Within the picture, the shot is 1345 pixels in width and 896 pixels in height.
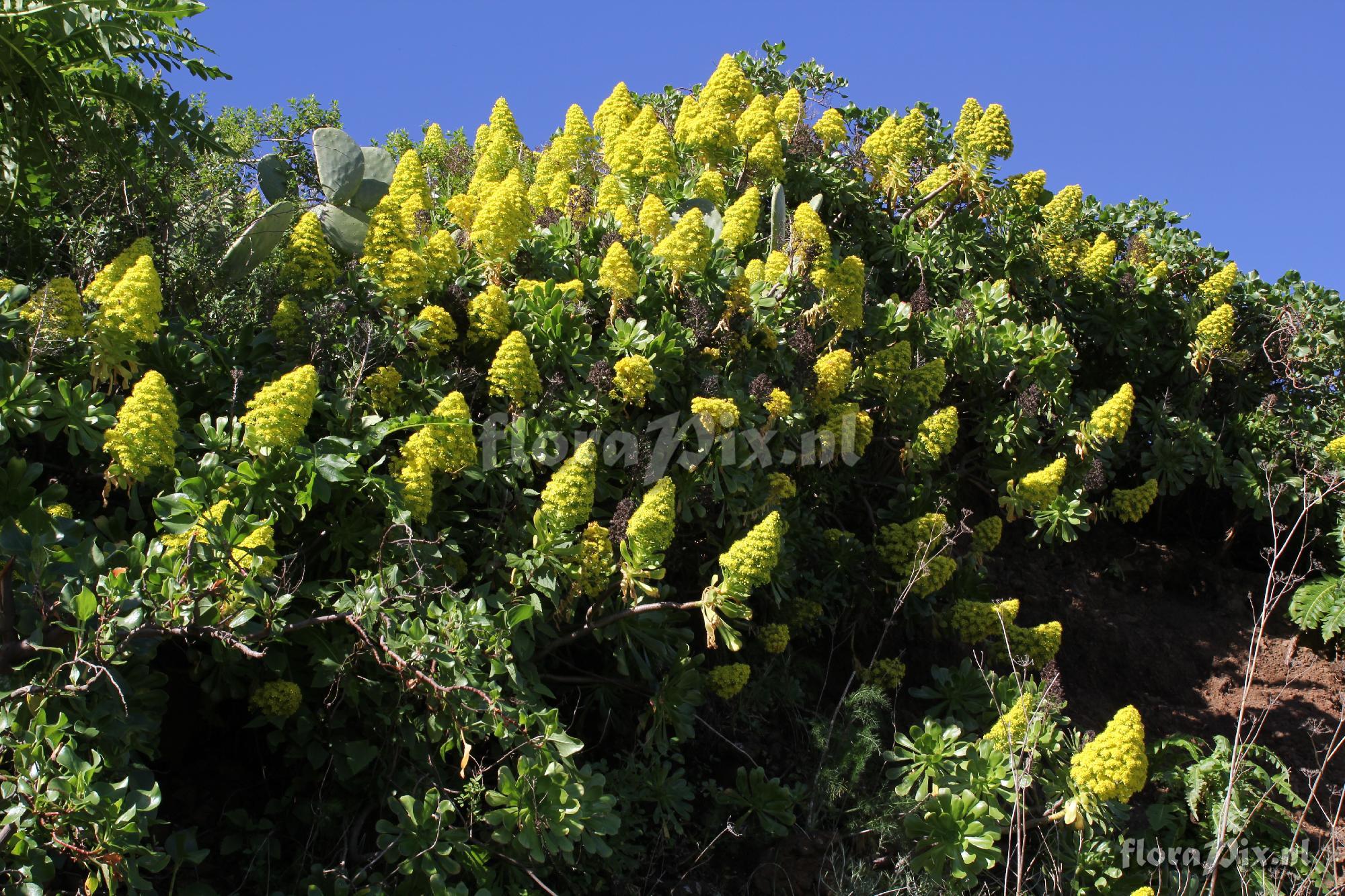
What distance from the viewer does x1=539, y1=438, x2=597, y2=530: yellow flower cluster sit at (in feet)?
12.0

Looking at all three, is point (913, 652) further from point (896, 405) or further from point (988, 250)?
point (988, 250)

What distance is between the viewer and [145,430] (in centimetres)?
333

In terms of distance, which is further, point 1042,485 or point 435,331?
point 1042,485

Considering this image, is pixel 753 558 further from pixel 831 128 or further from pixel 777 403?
pixel 831 128

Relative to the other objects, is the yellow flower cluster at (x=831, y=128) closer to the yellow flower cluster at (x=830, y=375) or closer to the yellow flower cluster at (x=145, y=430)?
the yellow flower cluster at (x=830, y=375)

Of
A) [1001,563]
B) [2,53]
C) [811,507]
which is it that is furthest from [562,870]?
[1001,563]

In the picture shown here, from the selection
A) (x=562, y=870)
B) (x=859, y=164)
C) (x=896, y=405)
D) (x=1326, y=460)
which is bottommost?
(x=562, y=870)

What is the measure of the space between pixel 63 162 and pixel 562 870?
11.2 feet

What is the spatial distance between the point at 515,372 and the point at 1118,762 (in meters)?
2.62

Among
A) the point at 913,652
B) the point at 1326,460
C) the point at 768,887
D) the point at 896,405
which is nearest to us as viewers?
the point at 768,887

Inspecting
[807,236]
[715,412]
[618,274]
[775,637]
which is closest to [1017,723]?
[775,637]

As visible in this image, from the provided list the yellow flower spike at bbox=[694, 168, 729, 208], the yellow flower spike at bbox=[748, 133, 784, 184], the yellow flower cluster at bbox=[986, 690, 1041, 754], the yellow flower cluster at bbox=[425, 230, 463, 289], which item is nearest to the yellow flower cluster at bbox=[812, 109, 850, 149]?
the yellow flower spike at bbox=[748, 133, 784, 184]

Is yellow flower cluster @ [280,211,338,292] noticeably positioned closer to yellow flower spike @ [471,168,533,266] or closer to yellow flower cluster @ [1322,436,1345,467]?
yellow flower spike @ [471,168,533,266]

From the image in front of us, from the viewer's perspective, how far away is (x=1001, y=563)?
22.7 feet
